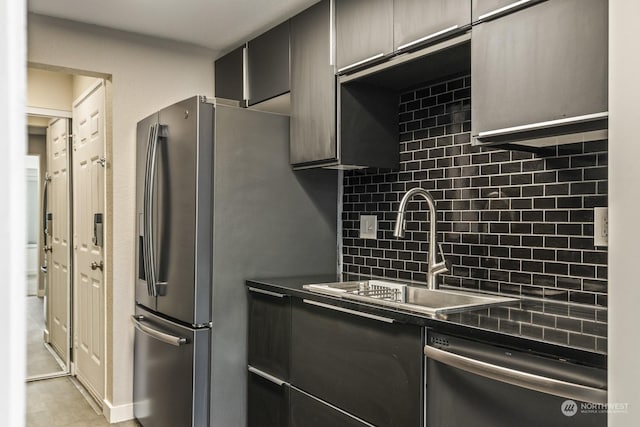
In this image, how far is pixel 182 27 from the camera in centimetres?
310

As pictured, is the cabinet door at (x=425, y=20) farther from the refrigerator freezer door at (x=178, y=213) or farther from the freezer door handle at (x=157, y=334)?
the freezer door handle at (x=157, y=334)

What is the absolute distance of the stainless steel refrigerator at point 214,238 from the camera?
2.51 meters

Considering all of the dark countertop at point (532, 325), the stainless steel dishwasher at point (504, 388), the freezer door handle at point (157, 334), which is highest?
the dark countertop at point (532, 325)

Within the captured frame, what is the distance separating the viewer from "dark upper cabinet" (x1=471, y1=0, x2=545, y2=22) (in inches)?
64.0

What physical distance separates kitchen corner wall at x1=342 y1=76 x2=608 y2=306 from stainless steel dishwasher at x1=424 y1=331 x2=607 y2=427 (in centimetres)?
60

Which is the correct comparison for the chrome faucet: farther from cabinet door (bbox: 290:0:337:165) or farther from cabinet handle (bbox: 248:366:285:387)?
cabinet handle (bbox: 248:366:285:387)

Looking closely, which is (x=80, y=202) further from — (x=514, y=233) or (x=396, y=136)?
(x=514, y=233)

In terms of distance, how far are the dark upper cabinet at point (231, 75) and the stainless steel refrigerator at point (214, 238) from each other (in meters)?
0.54
